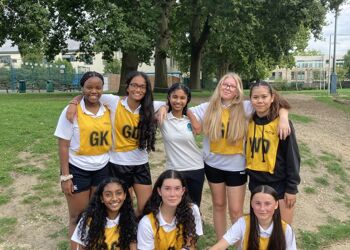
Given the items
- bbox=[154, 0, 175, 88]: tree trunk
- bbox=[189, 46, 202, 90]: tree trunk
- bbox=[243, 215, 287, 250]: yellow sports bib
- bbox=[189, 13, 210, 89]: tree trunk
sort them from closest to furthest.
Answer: bbox=[243, 215, 287, 250]: yellow sports bib → bbox=[154, 0, 175, 88]: tree trunk → bbox=[189, 13, 210, 89]: tree trunk → bbox=[189, 46, 202, 90]: tree trunk

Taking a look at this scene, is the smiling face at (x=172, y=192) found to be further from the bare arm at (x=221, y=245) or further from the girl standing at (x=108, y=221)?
the bare arm at (x=221, y=245)

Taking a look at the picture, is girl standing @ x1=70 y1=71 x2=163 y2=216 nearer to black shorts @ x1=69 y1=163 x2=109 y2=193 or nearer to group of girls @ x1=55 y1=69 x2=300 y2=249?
group of girls @ x1=55 y1=69 x2=300 y2=249

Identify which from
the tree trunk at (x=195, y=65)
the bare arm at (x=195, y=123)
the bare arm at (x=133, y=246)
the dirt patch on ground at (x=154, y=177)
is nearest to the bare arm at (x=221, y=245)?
the bare arm at (x=133, y=246)

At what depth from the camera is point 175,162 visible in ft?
14.6

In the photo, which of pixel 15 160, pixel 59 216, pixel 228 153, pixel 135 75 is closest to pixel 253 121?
pixel 228 153

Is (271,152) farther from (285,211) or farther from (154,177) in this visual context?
(154,177)

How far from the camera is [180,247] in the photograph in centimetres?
412

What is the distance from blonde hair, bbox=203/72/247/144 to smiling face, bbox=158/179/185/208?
2.03ft

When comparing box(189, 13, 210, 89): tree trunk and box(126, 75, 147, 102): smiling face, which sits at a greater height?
box(189, 13, 210, 89): tree trunk

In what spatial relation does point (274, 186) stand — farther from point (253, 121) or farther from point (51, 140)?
point (51, 140)

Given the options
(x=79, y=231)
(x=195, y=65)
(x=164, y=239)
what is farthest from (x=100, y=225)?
(x=195, y=65)

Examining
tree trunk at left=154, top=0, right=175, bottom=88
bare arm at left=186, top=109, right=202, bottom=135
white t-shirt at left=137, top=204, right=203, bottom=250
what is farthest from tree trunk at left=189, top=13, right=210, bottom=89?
white t-shirt at left=137, top=204, right=203, bottom=250

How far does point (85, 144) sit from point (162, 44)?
17.6m

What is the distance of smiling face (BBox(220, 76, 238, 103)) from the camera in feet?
14.2
